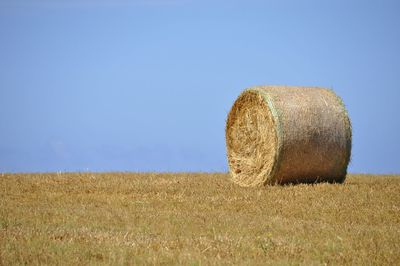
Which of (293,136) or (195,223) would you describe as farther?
(293,136)

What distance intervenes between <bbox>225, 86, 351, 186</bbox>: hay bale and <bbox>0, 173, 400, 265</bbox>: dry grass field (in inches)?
32.9

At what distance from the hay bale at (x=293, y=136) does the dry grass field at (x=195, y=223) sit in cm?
83

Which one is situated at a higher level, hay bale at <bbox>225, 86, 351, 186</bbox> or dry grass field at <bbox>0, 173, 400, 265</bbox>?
hay bale at <bbox>225, 86, 351, 186</bbox>

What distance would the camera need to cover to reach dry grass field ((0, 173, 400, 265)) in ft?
30.3

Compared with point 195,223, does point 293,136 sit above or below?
above

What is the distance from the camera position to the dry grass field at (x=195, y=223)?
30.3ft

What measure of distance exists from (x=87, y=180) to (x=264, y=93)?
5.74 m

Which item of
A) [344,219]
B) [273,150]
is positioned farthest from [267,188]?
[344,219]

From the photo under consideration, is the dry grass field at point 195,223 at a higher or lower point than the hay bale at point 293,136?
lower

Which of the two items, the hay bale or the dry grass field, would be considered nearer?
the dry grass field

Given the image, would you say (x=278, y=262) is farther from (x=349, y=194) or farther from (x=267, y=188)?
(x=267, y=188)

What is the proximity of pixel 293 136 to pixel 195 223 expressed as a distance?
275 inches

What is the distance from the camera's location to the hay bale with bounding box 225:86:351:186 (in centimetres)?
1845

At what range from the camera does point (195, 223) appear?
12.1 m
